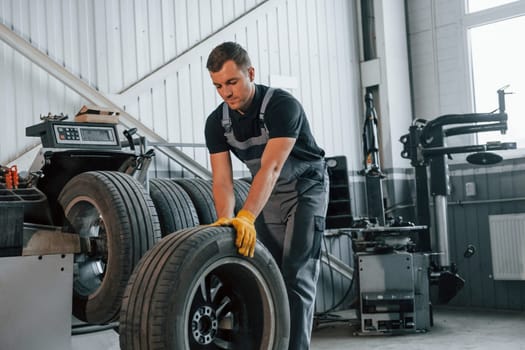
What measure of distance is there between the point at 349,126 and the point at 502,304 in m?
2.14

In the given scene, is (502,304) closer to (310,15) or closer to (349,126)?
(349,126)

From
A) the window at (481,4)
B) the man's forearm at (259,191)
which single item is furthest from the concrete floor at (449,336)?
the window at (481,4)

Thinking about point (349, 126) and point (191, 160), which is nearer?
point (191, 160)

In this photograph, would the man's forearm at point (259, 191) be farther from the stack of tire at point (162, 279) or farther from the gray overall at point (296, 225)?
the gray overall at point (296, 225)

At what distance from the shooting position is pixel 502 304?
551 centimetres

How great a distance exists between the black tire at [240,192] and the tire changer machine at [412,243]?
4.35 feet

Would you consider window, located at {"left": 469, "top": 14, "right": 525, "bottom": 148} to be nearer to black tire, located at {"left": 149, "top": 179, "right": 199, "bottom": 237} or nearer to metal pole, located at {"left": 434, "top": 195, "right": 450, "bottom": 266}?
metal pole, located at {"left": 434, "top": 195, "right": 450, "bottom": 266}

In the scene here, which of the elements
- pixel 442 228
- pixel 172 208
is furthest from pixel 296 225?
pixel 442 228

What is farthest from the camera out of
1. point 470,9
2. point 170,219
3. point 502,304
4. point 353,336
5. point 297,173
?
point 470,9

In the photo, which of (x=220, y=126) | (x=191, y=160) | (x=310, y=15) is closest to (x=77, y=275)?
(x=220, y=126)

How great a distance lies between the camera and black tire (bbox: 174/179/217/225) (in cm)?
345

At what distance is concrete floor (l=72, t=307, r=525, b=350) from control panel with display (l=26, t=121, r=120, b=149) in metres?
2.05

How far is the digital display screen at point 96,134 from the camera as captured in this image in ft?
9.95

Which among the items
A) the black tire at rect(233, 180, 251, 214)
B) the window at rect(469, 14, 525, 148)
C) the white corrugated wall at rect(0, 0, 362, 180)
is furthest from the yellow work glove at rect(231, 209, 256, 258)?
the window at rect(469, 14, 525, 148)
